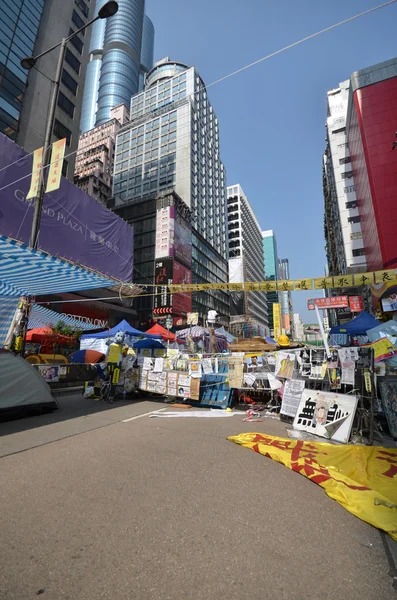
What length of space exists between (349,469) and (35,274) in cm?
969

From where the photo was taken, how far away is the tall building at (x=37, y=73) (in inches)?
1109

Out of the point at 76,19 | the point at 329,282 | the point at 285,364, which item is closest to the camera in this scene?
the point at 285,364

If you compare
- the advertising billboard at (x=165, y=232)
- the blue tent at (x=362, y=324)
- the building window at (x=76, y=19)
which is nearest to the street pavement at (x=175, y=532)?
the blue tent at (x=362, y=324)

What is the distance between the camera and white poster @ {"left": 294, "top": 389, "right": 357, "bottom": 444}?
582 cm

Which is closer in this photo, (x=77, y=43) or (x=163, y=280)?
(x=77, y=43)

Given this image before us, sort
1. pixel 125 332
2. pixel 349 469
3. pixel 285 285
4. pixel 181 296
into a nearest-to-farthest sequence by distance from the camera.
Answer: pixel 349 469
pixel 285 285
pixel 125 332
pixel 181 296

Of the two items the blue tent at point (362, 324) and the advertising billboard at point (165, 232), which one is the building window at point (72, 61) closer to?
the advertising billboard at point (165, 232)

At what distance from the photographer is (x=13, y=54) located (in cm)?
2859

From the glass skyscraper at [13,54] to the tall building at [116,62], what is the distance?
419ft

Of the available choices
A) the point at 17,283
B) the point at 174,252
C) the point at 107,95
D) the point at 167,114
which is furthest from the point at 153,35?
the point at 17,283

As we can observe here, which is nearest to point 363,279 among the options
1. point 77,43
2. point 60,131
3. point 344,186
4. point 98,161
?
point 60,131

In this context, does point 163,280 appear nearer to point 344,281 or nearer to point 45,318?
point 45,318

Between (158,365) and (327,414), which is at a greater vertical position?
(158,365)

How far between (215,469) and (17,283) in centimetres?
996
